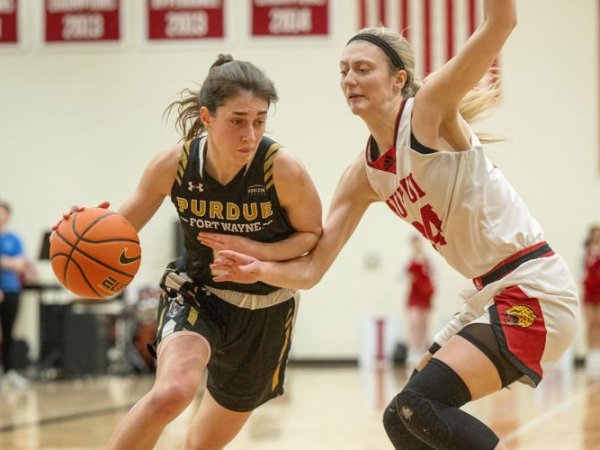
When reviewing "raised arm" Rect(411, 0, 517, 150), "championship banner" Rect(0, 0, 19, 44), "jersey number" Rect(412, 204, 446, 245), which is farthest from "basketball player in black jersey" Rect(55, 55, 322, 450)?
"championship banner" Rect(0, 0, 19, 44)

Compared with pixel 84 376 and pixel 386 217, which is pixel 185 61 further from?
pixel 84 376

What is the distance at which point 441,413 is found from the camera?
3641 millimetres

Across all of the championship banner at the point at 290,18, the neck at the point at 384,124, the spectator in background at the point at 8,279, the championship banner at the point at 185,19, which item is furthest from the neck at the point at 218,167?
the championship banner at the point at 185,19

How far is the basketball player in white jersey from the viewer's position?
12.0ft

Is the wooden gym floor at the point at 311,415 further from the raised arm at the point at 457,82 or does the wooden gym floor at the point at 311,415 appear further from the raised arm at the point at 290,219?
the raised arm at the point at 457,82

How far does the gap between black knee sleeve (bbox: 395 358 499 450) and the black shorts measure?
1033mm

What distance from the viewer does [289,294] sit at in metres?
4.69

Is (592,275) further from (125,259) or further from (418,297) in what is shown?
(125,259)

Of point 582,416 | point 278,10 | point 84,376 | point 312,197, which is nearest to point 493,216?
point 312,197

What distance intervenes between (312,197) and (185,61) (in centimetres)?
1162

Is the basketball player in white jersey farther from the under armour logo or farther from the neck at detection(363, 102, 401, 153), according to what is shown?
the under armour logo

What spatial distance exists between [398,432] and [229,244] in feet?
3.60

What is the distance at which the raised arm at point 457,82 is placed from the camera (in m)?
3.62

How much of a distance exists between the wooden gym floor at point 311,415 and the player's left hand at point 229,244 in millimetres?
2752
